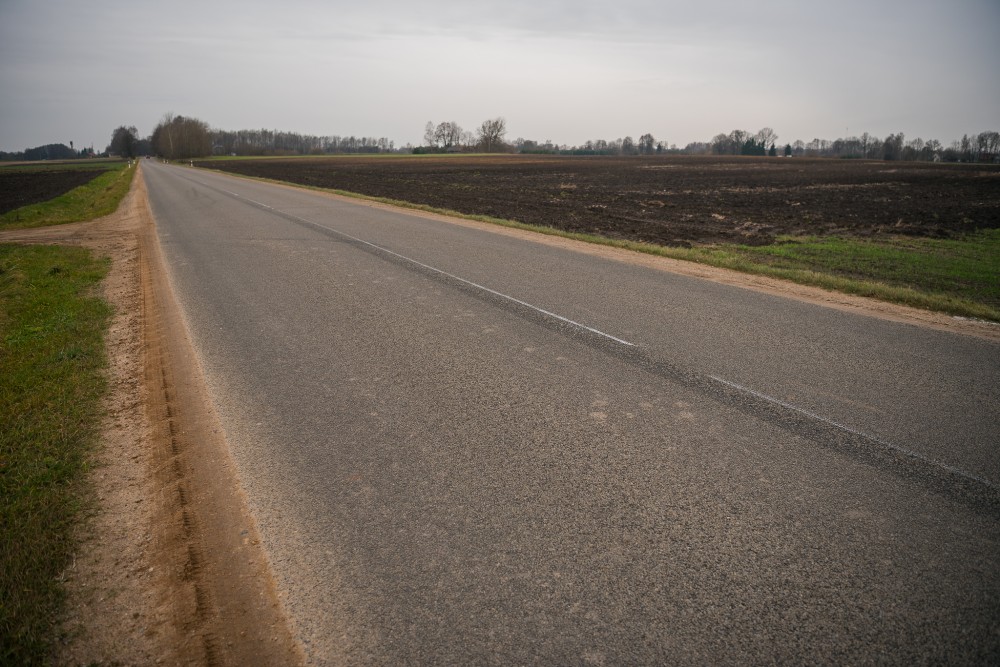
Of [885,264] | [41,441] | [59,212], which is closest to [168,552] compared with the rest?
[41,441]

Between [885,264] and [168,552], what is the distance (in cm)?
1529

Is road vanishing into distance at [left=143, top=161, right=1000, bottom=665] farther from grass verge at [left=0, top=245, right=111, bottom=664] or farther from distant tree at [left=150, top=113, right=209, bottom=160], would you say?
distant tree at [left=150, top=113, right=209, bottom=160]

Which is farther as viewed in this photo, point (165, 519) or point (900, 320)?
point (900, 320)

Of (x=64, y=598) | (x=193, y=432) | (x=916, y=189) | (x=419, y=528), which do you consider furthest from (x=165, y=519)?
(x=916, y=189)

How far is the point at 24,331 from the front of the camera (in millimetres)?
7309

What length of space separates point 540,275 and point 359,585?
7.95 m

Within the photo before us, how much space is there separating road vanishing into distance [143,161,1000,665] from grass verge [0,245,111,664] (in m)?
1.05

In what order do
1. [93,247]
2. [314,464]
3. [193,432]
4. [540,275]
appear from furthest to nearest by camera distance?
[93,247] → [540,275] → [193,432] → [314,464]

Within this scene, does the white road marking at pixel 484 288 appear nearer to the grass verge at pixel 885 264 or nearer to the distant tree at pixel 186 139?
the grass verge at pixel 885 264

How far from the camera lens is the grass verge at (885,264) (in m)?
9.26

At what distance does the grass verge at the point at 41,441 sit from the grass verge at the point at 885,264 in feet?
35.0

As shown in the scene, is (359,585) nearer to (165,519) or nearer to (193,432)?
(165,519)

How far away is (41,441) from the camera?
171 inches

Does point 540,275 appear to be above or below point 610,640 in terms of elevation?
above
